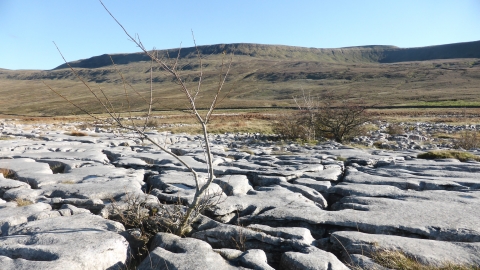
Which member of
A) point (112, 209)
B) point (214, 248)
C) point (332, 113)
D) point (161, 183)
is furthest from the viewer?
point (332, 113)

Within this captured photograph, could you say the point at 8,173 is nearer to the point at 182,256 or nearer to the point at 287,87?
the point at 182,256

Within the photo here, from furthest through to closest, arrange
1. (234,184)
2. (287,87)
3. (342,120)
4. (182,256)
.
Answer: (287,87), (342,120), (234,184), (182,256)

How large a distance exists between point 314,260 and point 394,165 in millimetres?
5707

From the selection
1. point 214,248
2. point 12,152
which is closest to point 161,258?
point 214,248

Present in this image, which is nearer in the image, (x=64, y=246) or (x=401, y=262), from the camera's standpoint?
(x=401, y=262)

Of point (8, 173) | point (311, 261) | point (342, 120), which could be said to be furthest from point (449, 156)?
point (8, 173)

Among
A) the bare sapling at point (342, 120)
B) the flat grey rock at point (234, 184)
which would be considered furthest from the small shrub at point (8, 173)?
the bare sapling at point (342, 120)

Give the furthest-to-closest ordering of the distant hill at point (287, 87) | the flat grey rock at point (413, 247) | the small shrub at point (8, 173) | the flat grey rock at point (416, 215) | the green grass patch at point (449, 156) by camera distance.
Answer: the distant hill at point (287, 87)
the green grass patch at point (449, 156)
the small shrub at point (8, 173)
the flat grey rock at point (416, 215)
the flat grey rock at point (413, 247)

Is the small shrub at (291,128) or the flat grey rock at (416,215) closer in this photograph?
the flat grey rock at (416,215)

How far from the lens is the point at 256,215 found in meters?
4.86

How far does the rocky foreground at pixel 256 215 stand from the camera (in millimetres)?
3533

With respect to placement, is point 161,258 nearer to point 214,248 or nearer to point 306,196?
point 214,248

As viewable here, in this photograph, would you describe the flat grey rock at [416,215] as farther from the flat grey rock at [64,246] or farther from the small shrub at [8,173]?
the small shrub at [8,173]

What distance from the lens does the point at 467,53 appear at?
567ft
